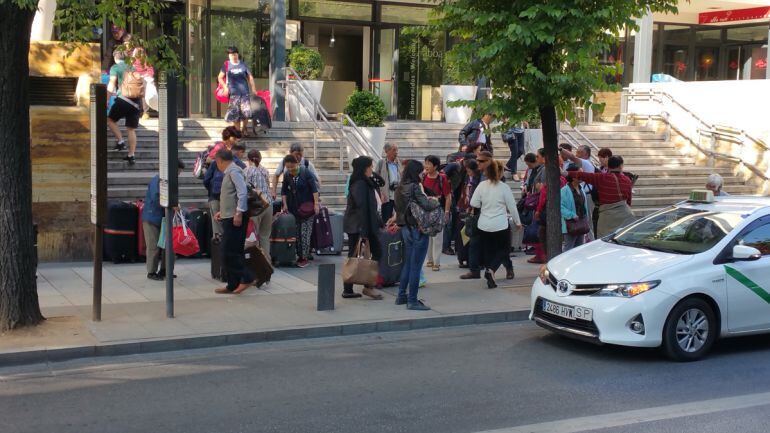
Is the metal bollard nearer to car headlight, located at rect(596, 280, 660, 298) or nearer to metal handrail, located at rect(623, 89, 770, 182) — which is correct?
car headlight, located at rect(596, 280, 660, 298)

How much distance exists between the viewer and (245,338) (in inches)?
368

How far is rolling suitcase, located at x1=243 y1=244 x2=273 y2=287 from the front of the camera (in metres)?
11.6

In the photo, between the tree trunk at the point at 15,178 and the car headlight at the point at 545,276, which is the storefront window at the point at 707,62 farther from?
the tree trunk at the point at 15,178

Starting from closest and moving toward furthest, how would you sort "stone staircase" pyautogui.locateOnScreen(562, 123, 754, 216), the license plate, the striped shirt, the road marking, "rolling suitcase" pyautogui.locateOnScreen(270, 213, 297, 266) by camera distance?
the road marking, the license plate, the striped shirt, "rolling suitcase" pyautogui.locateOnScreen(270, 213, 297, 266), "stone staircase" pyautogui.locateOnScreen(562, 123, 754, 216)

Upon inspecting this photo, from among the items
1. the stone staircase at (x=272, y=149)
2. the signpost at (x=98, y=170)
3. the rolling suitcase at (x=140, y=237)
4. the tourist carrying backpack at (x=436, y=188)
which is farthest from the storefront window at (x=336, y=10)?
the signpost at (x=98, y=170)

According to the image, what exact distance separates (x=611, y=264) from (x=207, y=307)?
469 centimetres

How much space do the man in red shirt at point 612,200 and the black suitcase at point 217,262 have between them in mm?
5409

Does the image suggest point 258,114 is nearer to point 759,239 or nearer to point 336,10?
point 336,10

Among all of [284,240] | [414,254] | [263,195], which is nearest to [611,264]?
[414,254]

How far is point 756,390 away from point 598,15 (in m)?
4.92

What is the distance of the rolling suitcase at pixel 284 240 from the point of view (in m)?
13.3

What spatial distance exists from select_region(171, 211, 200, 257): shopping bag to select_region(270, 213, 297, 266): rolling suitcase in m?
1.47

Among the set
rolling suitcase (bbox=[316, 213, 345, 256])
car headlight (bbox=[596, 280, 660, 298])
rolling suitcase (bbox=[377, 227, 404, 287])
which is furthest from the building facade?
car headlight (bbox=[596, 280, 660, 298])

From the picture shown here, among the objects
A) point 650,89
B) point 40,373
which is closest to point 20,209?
point 40,373
